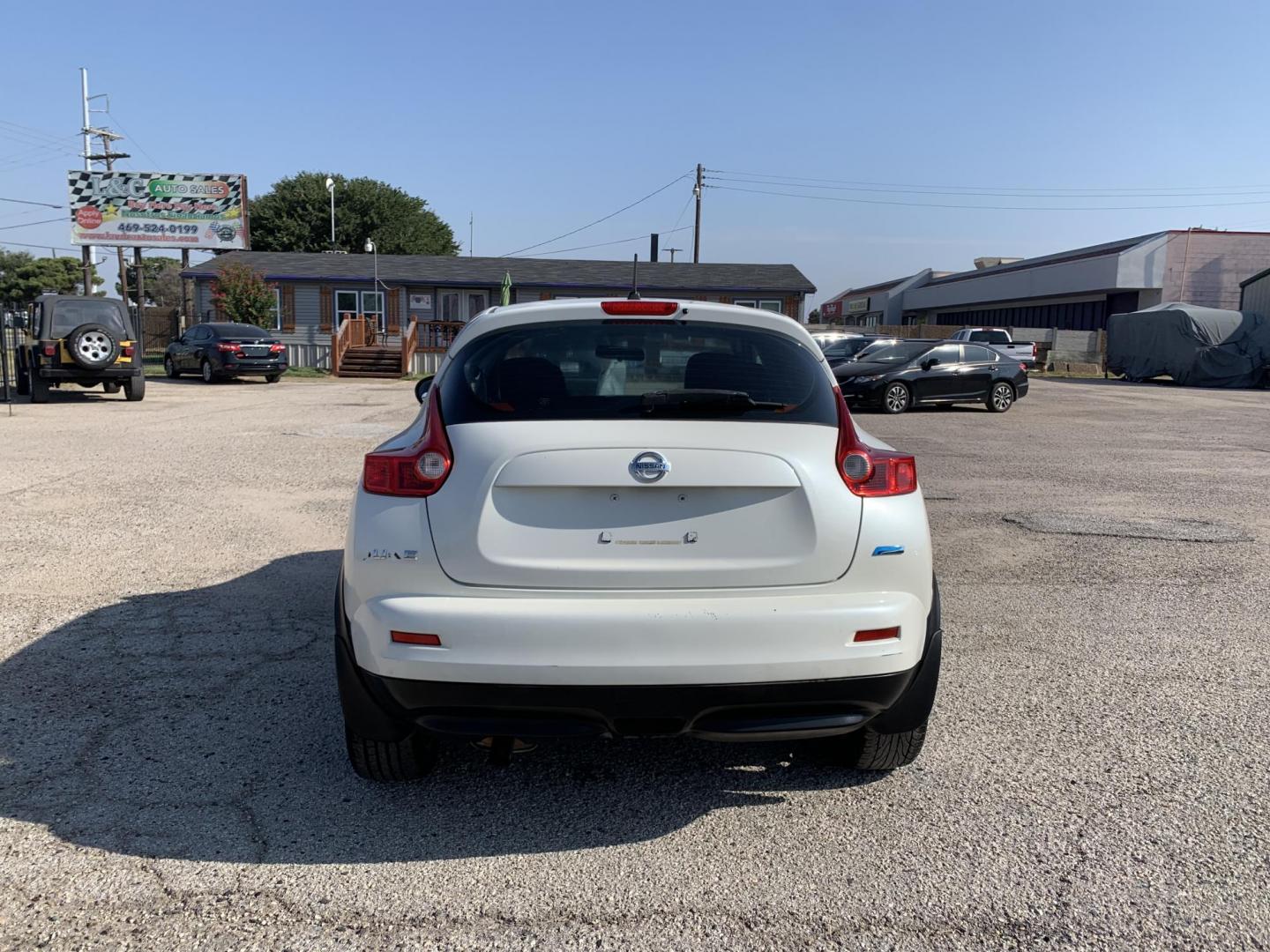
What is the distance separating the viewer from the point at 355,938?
2502 millimetres

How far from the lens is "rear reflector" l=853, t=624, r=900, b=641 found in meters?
2.91

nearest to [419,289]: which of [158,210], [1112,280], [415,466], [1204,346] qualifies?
[158,210]

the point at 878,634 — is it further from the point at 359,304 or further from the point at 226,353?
the point at 359,304

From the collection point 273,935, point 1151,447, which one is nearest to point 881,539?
point 273,935

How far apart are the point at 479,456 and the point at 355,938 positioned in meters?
1.33

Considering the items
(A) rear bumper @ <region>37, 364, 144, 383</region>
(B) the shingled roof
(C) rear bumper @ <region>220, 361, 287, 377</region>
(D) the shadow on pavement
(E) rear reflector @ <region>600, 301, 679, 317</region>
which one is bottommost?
(D) the shadow on pavement

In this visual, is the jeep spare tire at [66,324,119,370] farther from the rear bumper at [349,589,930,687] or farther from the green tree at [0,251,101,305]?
the green tree at [0,251,101,305]

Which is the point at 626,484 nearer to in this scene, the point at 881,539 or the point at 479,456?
the point at 479,456

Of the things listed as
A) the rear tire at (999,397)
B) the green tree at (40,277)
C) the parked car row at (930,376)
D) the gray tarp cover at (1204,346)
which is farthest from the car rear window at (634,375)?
the green tree at (40,277)

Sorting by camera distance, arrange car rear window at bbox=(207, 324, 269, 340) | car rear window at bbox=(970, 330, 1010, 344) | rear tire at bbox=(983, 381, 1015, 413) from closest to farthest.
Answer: rear tire at bbox=(983, 381, 1015, 413) < car rear window at bbox=(207, 324, 269, 340) < car rear window at bbox=(970, 330, 1010, 344)

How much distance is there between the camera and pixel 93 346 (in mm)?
18203

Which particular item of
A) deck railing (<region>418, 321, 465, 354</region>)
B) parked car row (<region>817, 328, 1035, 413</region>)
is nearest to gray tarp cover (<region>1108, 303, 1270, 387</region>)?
parked car row (<region>817, 328, 1035, 413</region>)

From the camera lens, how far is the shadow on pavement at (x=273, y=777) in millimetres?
3016

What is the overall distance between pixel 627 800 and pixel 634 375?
1426mm
